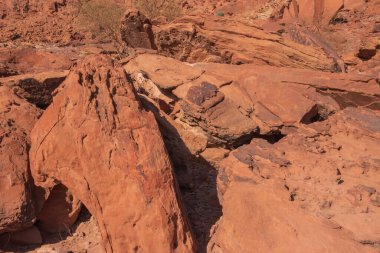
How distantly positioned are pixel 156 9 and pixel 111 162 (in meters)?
7.35

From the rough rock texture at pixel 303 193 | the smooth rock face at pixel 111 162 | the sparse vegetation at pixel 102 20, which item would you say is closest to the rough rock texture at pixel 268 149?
the rough rock texture at pixel 303 193

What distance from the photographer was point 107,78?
9.94 ft

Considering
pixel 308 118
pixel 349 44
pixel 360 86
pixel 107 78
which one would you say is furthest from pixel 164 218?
pixel 349 44

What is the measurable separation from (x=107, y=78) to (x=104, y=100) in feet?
0.73

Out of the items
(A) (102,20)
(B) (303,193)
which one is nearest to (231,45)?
(B) (303,193)

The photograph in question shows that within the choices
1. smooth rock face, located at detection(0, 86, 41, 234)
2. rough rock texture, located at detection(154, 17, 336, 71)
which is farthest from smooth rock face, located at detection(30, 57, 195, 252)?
rough rock texture, located at detection(154, 17, 336, 71)

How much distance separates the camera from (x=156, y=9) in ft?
30.6

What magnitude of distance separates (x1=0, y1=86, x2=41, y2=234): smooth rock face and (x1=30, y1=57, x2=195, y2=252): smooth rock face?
118mm

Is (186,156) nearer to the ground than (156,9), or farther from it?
nearer to the ground

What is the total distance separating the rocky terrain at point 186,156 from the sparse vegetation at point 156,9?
14.8ft

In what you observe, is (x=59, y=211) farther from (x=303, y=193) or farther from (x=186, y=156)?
(x=303, y=193)

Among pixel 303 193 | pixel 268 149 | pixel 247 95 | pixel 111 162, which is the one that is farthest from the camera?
pixel 247 95

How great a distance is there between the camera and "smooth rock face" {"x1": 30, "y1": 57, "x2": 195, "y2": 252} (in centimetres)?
260

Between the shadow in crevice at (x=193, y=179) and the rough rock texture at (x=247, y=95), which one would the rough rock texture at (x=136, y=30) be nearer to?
the rough rock texture at (x=247, y=95)
